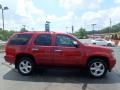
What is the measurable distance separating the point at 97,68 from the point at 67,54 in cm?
129

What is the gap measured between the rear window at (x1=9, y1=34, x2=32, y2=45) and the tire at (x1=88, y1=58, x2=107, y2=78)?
2685mm

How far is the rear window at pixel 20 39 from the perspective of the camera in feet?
41.6

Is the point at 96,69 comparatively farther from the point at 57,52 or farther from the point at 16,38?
the point at 16,38

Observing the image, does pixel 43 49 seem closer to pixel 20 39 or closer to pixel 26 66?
pixel 26 66

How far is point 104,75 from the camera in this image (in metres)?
12.4

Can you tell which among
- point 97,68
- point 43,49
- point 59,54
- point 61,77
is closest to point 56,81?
point 61,77

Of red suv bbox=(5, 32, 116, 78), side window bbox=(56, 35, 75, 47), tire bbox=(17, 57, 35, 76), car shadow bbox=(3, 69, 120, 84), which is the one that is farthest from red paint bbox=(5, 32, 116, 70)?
car shadow bbox=(3, 69, 120, 84)

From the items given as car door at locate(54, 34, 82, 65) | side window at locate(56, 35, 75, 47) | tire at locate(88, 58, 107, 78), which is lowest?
tire at locate(88, 58, 107, 78)

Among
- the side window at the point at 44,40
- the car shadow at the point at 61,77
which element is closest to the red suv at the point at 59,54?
the side window at the point at 44,40

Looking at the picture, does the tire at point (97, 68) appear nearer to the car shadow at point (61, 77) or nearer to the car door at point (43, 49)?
the car shadow at point (61, 77)

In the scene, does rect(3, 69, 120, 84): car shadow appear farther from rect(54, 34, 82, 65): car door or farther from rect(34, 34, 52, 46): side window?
rect(34, 34, 52, 46): side window

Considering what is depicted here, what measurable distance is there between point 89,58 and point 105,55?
2.06ft

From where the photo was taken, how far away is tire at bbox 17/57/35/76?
12.5 m

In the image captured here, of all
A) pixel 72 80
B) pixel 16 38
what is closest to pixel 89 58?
pixel 72 80
